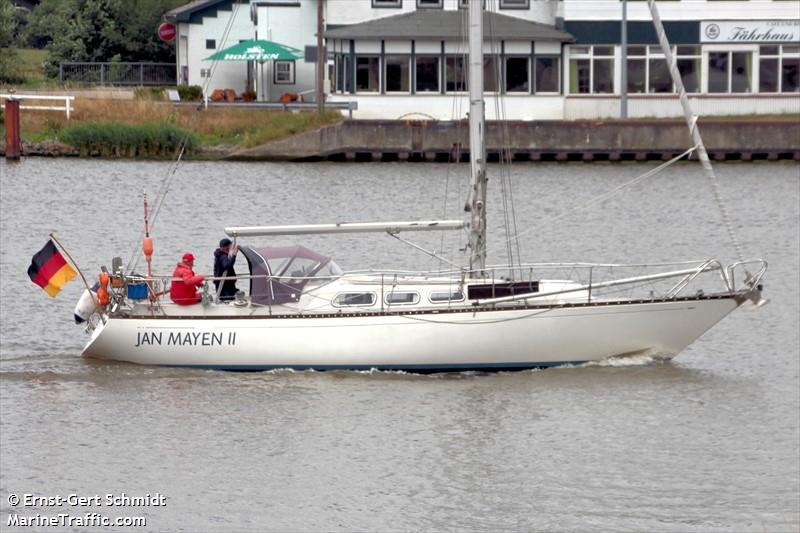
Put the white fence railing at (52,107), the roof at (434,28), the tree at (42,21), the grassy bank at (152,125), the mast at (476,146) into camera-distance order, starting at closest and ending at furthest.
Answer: the mast at (476,146)
the grassy bank at (152,125)
the white fence railing at (52,107)
the roof at (434,28)
the tree at (42,21)

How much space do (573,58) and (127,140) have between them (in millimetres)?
19896

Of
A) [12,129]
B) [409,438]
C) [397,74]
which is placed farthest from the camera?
[397,74]

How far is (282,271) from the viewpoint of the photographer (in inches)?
1146

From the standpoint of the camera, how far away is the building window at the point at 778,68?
71.8 metres

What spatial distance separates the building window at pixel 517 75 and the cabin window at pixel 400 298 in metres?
43.3

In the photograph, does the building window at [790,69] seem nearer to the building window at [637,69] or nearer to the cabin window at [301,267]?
the building window at [637,69]

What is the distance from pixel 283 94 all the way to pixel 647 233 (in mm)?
31149

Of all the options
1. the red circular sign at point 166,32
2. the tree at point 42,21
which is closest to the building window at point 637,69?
the red circular sign at point 166,32

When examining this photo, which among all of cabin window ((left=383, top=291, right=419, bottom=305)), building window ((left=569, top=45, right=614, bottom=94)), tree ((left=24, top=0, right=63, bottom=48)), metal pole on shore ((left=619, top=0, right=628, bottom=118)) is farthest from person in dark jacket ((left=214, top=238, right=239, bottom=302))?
tree ((left=24, top=0, right=63, bottom=48))

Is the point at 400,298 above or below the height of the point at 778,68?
below

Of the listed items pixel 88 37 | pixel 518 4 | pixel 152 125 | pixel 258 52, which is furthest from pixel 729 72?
pixel 88 37

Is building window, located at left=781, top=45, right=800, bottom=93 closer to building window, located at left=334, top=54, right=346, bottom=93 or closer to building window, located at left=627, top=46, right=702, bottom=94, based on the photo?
building window, located at left=627, top=46, right=702, bottom=94

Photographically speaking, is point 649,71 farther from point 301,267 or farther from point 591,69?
point 301,267

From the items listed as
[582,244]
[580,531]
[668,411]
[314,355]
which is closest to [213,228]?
[582,244]
